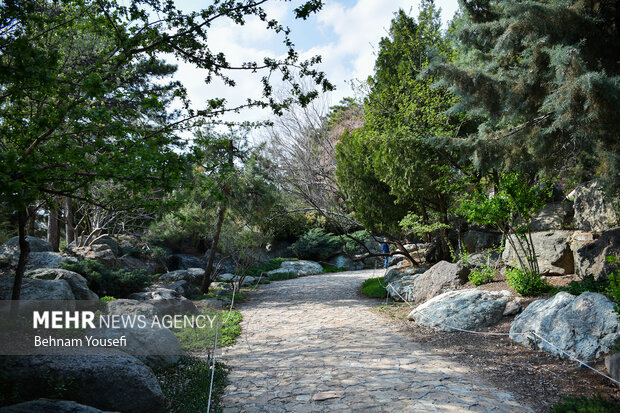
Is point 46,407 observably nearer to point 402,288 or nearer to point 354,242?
point 402,288

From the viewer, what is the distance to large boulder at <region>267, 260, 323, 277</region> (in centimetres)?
1833

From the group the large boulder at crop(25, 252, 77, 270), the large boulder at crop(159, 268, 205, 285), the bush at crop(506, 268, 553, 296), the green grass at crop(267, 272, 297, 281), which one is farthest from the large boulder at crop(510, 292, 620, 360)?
the green grass at crop(267, 272, 297, 281)

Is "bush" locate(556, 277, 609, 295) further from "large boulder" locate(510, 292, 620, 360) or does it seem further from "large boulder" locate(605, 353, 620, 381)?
"large boulder" locate(605, 353, 620, 381)

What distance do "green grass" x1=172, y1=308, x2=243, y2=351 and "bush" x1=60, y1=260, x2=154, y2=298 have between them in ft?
6.45

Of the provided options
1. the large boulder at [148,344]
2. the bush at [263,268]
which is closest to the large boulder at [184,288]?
the bush at [263,268]

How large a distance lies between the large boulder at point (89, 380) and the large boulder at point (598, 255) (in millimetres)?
6905

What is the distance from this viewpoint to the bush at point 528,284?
22.7 ft

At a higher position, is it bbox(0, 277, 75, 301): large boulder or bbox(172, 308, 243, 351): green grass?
bbox(0, 277, 75, 301): large boulder

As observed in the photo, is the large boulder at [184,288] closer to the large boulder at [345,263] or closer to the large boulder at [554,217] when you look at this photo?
the large boulder at [554,217]

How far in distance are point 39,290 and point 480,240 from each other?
33.3 ft

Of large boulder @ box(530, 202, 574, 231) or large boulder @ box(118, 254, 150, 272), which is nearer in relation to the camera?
large boulder @ box(530, 202, 574, 231)

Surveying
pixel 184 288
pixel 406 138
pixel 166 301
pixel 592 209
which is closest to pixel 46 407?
pixel 166 301

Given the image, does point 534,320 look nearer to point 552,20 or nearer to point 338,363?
point 338,363

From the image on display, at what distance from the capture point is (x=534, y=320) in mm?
5645
